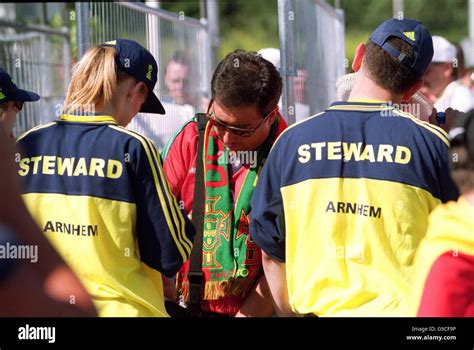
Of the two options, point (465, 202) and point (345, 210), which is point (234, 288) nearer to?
point (345, 210)

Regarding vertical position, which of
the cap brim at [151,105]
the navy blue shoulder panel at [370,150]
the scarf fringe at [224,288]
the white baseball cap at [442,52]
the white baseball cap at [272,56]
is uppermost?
the white baseball cap at [442,52]

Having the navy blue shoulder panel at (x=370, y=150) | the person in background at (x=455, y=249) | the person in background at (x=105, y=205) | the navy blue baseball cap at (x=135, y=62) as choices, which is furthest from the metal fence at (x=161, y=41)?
the person in background at (x=455, y=249)

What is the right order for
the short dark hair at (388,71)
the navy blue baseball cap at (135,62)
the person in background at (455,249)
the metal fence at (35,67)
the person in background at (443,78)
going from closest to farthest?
the person in background at (455,249) → the short dark hair at (388,71) → the navy blue baseball cap at (135,62) → the metal fence at (35,67) → the person in background at (443,78)

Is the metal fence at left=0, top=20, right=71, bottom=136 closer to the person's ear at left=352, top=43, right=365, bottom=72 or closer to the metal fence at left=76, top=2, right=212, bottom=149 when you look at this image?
the metal fence at left=76, top=2, right=212, bottom=149

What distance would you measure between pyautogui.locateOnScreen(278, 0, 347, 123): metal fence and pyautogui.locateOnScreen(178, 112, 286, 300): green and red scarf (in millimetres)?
811

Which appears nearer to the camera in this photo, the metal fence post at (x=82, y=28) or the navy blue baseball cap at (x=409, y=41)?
the navy blue baseball cap at (x=409, y=41)

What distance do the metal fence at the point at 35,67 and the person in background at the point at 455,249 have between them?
3722 mm

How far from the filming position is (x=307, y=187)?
322 cm

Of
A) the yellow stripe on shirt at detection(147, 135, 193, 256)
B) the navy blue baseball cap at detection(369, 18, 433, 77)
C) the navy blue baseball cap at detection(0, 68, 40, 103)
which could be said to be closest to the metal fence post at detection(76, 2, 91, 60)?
the navy blue baseball cap at detection(0, 68, 40, 103)

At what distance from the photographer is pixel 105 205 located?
3.33 metres

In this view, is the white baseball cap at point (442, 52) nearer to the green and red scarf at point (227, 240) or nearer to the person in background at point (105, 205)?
the green and red scarf at point (227, 240)

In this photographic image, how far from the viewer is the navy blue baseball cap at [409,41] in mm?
3342
